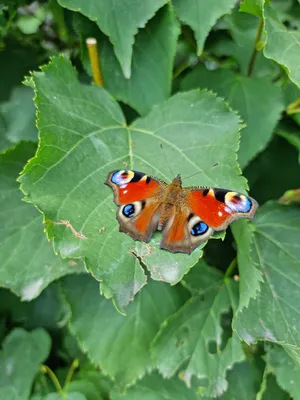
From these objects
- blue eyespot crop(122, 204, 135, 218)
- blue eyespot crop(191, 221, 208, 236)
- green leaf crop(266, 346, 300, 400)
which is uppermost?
blue eyespot crop(122, 204, 135, 218)

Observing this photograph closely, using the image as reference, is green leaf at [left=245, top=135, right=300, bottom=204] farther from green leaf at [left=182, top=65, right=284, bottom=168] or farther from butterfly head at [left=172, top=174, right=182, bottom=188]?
butterfly head at [left=172, top=174, right=182, bottom=188]

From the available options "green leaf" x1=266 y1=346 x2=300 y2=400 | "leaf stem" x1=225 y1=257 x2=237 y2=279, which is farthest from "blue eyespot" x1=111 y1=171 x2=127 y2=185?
"green leaf" x1=266 y1=346 x2=300 y2=400

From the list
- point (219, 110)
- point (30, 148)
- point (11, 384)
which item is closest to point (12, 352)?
point (11, 384)

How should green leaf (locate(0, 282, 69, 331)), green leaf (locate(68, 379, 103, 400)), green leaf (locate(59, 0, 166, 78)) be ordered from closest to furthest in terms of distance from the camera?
green leaf (locate(59, 0, 166, 78)), green leaf (locate(68, 379, 103, 400)), green leaf (locate(0, 282, 69, 331))

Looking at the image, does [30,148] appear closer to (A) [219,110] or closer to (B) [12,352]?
(A) [219,110]

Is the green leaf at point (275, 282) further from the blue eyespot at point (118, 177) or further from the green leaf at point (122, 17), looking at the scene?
the green leaf at point (122, 17)

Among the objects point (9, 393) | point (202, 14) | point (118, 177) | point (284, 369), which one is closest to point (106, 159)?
point (118, 177)

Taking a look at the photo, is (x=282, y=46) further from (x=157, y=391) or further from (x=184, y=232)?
(x=157, y=391)

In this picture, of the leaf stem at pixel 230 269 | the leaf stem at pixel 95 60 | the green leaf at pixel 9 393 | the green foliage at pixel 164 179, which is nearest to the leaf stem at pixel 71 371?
the green foliage at pixel 164 179
